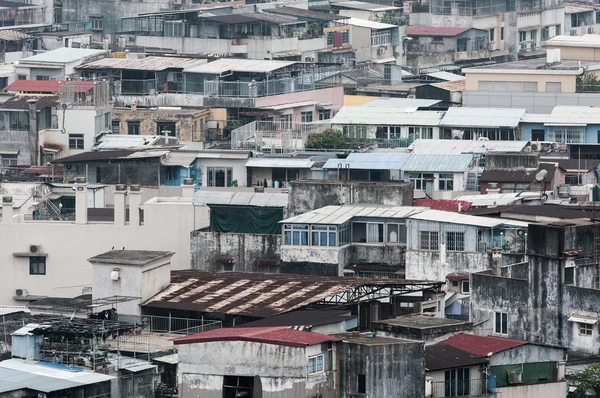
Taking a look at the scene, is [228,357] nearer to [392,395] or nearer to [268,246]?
[392,395]

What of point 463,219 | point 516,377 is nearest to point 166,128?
point 463,219

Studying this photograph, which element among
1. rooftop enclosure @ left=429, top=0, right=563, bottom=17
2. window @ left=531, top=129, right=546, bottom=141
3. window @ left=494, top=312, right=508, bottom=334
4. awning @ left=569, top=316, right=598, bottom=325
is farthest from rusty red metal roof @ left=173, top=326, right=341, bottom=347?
rooftop enclosure @ left=429, top=0, right=563, bottom=17

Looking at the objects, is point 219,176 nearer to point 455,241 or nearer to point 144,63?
point 455,241

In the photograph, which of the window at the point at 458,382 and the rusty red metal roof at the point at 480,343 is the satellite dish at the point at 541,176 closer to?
the rusty red metal roof at the point at 480,343

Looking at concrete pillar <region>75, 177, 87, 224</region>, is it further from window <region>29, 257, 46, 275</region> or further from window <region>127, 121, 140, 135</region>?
window <region>127, 121, 140, 135</region>

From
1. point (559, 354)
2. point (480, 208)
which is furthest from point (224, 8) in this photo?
point (559, 354)

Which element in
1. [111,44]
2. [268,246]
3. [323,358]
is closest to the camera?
[323,358]

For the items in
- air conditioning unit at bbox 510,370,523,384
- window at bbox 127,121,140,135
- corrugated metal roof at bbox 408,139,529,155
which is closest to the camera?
air conditioning unit at bbox 510,370,523,384
